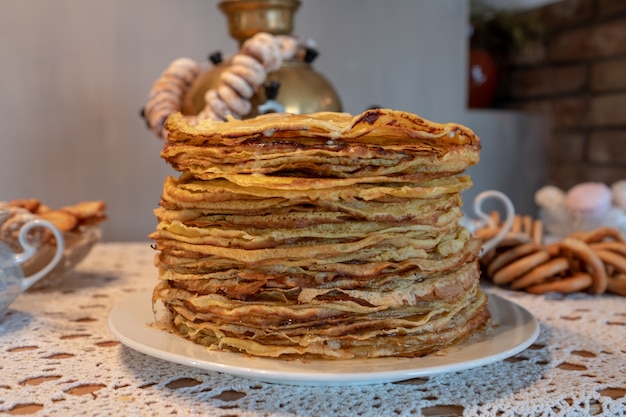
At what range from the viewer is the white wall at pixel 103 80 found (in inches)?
72.4

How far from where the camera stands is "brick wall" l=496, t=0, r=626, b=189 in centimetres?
226

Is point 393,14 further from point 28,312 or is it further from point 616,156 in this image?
point 28,312

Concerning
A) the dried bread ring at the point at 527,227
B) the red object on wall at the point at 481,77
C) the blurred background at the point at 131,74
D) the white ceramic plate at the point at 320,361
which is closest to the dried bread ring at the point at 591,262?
the dried bread ring at the point at 527,227

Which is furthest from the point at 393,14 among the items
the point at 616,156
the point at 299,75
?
the point at 299,75

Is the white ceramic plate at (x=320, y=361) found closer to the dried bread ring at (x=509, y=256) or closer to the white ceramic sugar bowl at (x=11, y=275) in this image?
the white ceramic sugar bowl at (x=11, y=275)

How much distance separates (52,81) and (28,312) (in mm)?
1227

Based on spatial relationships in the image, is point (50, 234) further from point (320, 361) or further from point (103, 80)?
point (103, 80)

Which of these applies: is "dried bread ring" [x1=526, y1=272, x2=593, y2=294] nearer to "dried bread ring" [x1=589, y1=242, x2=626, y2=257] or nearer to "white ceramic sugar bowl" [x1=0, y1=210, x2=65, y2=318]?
"dried bread ring" [x1=589, y1=242, x2=626, y2=257]

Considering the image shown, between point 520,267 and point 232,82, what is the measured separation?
60 cm

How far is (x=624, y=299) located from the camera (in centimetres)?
96

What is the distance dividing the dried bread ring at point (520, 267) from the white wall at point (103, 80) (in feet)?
4.27

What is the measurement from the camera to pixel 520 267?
3.19 ft

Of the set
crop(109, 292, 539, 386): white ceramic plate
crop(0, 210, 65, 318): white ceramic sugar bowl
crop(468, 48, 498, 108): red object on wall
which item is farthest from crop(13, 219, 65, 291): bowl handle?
crop(468, 48, 498, 108): red object on wall

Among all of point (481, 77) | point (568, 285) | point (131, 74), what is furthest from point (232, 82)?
point (481, 77)
